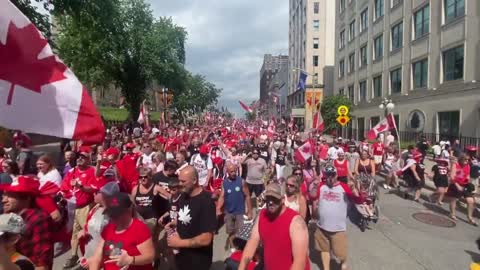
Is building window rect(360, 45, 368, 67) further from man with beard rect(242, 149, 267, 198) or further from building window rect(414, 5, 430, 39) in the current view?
man with beard rect(242, 149, 267, 198)

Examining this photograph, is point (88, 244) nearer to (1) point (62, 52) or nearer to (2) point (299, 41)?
(1) point (62, 52)

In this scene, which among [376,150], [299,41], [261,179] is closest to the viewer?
[261,179]

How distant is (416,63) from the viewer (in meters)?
28.5

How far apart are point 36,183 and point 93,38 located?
101 ft

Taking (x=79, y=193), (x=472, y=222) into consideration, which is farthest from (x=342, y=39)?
(x=79, y=193)

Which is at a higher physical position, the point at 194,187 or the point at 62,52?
the point at 62,52

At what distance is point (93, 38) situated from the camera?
31875 mm

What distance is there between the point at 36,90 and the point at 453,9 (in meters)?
26.2

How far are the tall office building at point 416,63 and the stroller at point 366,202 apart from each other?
1540 cm

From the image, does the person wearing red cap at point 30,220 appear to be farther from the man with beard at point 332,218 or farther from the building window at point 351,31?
the building window at point 351,31

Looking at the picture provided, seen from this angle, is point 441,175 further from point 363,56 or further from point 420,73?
point 363,56

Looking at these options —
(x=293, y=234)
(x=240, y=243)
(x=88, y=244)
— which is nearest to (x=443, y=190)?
(x=240, y=243)

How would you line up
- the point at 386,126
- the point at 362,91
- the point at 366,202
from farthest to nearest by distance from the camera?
the point at 362,91, the point at 386,126, the point at 366,202

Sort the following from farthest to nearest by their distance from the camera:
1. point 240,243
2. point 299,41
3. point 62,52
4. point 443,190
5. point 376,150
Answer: point 299,41 < point 62,52 < point 376,150 < point 443,190 < point 240,243
